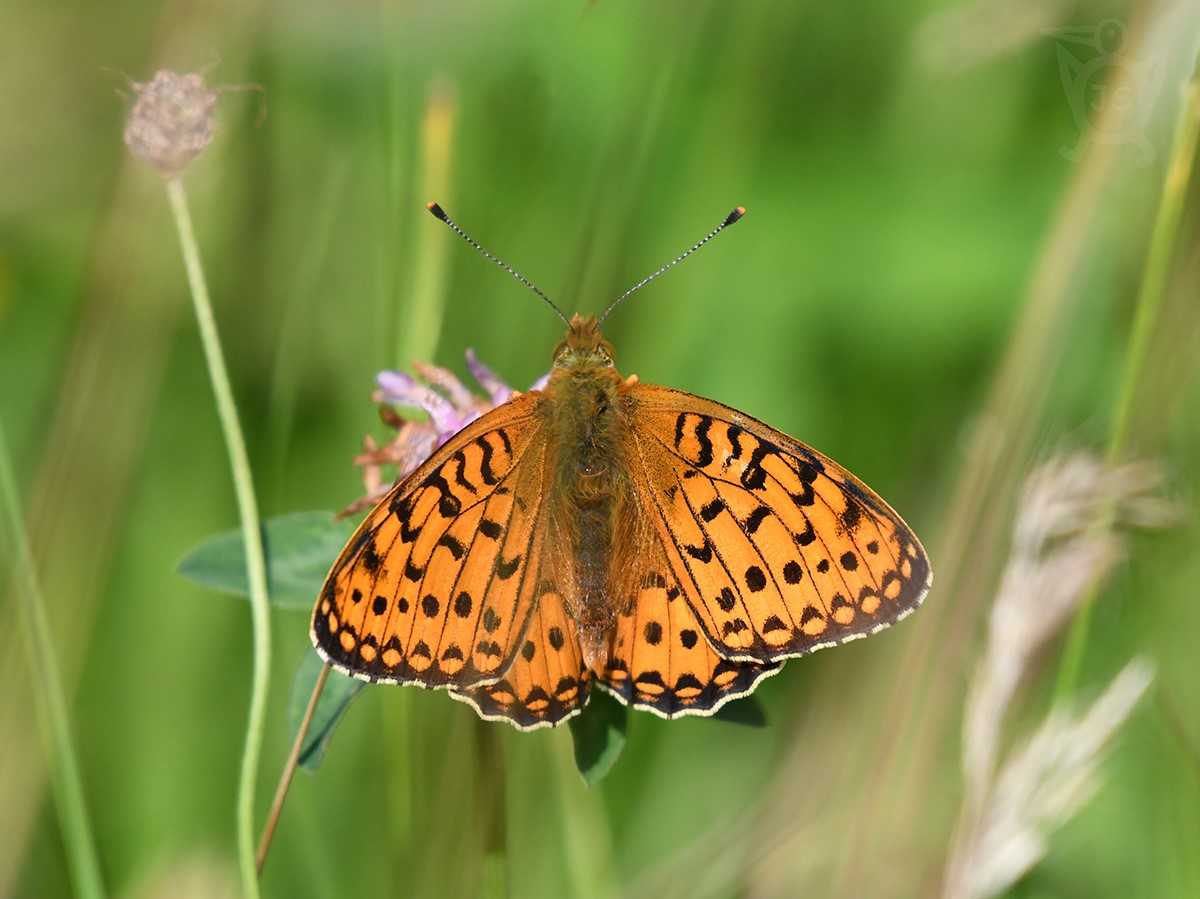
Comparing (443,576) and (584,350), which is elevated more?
(584,350)

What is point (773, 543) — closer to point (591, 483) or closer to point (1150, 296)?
point (591, 483)

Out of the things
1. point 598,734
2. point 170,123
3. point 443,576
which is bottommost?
point 598,734

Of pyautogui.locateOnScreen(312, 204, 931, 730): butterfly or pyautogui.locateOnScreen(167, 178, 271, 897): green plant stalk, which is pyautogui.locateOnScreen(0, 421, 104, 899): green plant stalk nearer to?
pyautogui.locateOnScreen(167, 178, 271, 897): green plant stalk

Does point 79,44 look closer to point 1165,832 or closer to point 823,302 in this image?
point 823,302

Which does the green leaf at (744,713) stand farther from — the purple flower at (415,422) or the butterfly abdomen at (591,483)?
the purple flower at (415,422)

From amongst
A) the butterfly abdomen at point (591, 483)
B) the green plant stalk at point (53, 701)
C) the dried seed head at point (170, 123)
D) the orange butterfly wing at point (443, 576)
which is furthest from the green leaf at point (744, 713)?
the dried seed head at point (170, 123)

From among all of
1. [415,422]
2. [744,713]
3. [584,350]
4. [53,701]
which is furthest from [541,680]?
[53,701]
